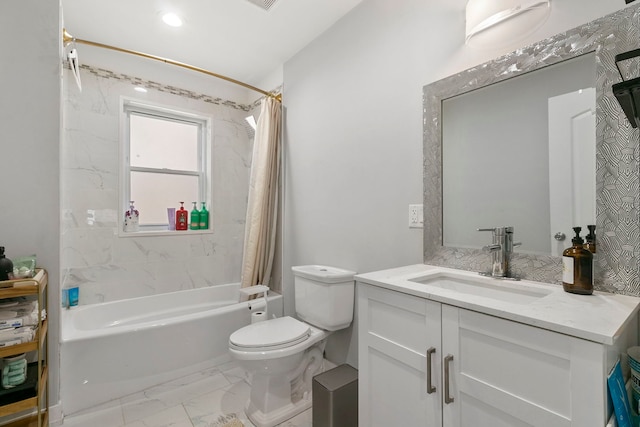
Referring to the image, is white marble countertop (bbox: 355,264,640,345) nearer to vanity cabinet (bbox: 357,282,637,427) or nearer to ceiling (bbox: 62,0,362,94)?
vanity cabinet (bbox: 357,282,637,427)

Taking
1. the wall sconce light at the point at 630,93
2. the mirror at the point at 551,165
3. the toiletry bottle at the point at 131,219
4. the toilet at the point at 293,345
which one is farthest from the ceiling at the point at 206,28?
the toilet at the point at 293,345

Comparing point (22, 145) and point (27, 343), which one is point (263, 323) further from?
point (22, 145)

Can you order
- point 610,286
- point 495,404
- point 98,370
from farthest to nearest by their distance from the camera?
point 98,370 → point 610,286 → point 495,404

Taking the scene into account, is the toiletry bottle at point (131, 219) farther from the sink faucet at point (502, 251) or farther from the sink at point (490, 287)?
the sink faucet at point (502, 251)

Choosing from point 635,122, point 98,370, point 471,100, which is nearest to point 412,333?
point 635,122

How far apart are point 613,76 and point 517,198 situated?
502mm

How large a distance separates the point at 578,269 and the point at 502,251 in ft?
0.93

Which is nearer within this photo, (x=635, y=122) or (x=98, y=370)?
(x=635, y=122)

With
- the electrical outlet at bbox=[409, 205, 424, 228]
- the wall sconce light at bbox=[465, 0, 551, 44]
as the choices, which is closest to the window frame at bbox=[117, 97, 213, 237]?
the electrical outlet at bbox=[409, 205, 424, 228]

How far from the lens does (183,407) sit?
5.88 feet

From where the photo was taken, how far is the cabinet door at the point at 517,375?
26.6 inches

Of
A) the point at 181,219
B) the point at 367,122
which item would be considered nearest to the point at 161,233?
the point at 181,219

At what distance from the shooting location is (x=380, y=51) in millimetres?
1805

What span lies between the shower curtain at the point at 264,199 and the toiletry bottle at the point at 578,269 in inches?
83.4
